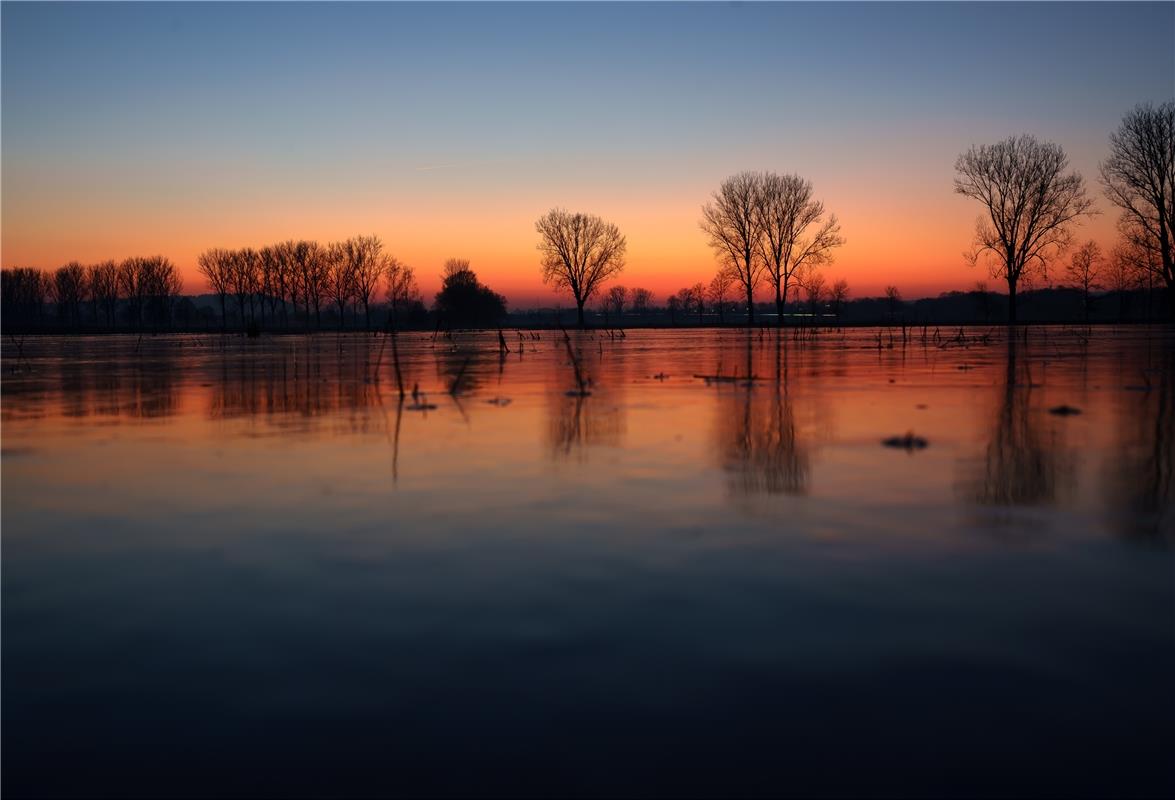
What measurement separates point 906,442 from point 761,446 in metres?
1.24

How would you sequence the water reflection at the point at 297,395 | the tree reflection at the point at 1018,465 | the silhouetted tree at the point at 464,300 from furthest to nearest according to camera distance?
the silhouetted tree at the point at 464,300, the water reflection at the point at 297,395, the tree reflection at the point at 1018,465

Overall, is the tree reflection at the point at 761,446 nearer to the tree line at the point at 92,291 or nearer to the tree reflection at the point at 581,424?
the tree reflection at the point at 581,424

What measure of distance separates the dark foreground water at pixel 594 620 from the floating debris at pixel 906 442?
0.25 metres

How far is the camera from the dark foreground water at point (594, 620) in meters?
2.24

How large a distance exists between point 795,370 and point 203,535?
14810 mm

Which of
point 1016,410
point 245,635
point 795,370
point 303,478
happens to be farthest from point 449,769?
point 795,370

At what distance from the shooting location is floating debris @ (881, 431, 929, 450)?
693 cm

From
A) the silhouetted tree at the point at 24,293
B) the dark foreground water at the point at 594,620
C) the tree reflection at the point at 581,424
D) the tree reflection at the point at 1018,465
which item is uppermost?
the silhouetted tree at the point at 24,293

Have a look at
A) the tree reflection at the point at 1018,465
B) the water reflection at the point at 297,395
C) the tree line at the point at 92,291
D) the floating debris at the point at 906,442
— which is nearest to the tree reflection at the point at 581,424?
the water reflection at the point at 297,395

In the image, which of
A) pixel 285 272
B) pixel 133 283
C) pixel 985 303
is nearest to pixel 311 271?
pixel 285 272

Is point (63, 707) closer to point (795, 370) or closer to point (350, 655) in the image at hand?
point (350, 655)

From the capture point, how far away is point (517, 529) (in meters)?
4.39

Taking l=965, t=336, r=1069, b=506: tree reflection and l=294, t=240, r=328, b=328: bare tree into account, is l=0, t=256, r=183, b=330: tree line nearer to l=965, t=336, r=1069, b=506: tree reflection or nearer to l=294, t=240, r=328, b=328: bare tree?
l=294, t=240, r=328, b=328: bare tree

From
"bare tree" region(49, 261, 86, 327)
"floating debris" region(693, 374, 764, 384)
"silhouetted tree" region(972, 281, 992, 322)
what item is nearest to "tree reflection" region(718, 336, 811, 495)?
→ "floating debris" region(693, 374, 764, 384)
